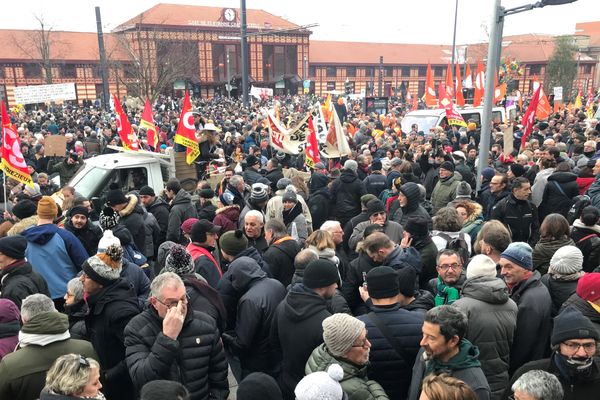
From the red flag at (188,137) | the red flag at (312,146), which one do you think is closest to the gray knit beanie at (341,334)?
the red flag at (312,146)

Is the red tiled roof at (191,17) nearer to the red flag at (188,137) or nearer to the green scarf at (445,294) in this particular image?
the red flag at (188,137)

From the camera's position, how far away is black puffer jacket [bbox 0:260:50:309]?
4.15 m

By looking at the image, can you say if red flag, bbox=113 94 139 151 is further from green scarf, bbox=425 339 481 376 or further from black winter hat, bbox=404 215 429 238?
green scarf, bbox=425 339 481 376

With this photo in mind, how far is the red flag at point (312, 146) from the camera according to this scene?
9.74m

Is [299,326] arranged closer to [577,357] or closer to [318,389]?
[318,389]

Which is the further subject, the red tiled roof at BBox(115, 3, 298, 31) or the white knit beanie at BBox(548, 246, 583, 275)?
the red tiled roof at BBox(115, 3, 298, 31)

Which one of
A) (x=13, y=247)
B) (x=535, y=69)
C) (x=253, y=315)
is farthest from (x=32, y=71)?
(x=535, y=69)

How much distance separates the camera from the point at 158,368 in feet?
9.43

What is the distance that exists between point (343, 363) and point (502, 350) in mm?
1255

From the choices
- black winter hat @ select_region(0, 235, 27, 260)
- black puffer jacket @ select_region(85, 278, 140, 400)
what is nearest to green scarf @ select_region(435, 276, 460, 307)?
black puffer jacket @ select_region(85, 278, 140, 400)

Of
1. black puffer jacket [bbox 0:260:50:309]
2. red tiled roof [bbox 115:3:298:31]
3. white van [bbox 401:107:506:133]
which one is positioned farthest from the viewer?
red tiled roof [bbox 115:3:298:31]

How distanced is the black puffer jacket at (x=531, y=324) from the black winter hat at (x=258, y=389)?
213cm

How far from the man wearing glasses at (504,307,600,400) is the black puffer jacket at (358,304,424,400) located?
825mm

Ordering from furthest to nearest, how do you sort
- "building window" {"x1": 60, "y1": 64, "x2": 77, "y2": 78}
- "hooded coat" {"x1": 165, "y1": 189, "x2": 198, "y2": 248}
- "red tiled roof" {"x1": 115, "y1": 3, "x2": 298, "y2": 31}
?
"red tiled roof" {"x1": 115, "y1": 3, "x2": 298, "y2": 31} → "building window" {"x1": 60, "y1": 64, "x2": 77, "y2": 78} → "hooded coat" {"x1": 165, "y1": 189, "x2": 198, "y2": 248}
